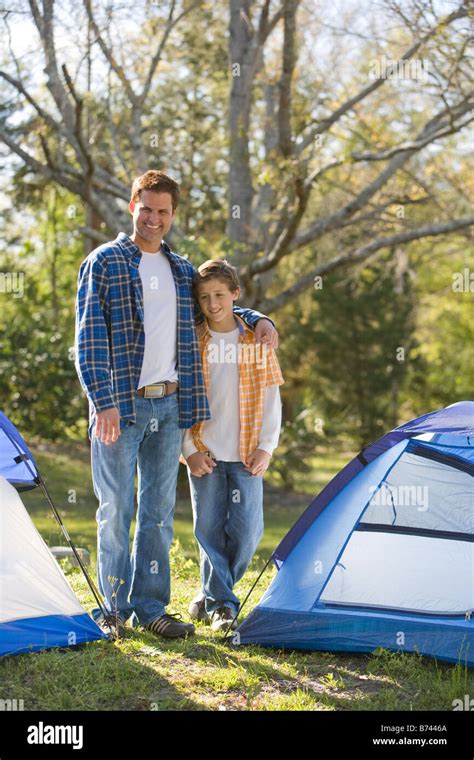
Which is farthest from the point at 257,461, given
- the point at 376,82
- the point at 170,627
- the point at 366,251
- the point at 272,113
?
the point at 272,113

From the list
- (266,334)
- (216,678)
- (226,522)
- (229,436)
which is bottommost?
(216,678)

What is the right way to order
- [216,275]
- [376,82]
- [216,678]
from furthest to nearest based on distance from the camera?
[376,82], [216,275], [216,678]

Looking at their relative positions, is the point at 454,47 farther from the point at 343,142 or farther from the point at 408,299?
the point at 408,299

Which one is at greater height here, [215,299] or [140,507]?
[215,299]

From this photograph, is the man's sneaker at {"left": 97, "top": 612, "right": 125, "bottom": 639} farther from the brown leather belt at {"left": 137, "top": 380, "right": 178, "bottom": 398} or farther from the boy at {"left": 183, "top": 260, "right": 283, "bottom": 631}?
the brown leather belt at {"left": 137, "top": 380, "right": 178, "bottom": 398}

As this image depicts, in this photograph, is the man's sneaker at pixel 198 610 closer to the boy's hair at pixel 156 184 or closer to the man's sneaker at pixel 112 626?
the man's sneaker at pixel 112 626

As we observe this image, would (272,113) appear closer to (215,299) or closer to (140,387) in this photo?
(215,299)

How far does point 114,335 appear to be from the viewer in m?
4.16

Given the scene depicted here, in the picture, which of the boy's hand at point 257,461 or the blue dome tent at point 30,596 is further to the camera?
the boy's hand at point 257,461

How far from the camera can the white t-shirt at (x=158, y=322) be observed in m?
4.25

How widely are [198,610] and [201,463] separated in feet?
2.57

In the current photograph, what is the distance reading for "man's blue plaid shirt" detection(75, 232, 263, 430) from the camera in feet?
13.4

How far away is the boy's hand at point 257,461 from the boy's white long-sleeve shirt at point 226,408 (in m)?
0.05

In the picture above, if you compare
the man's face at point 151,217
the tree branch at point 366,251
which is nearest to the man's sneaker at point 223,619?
the man's face at point 151,217
